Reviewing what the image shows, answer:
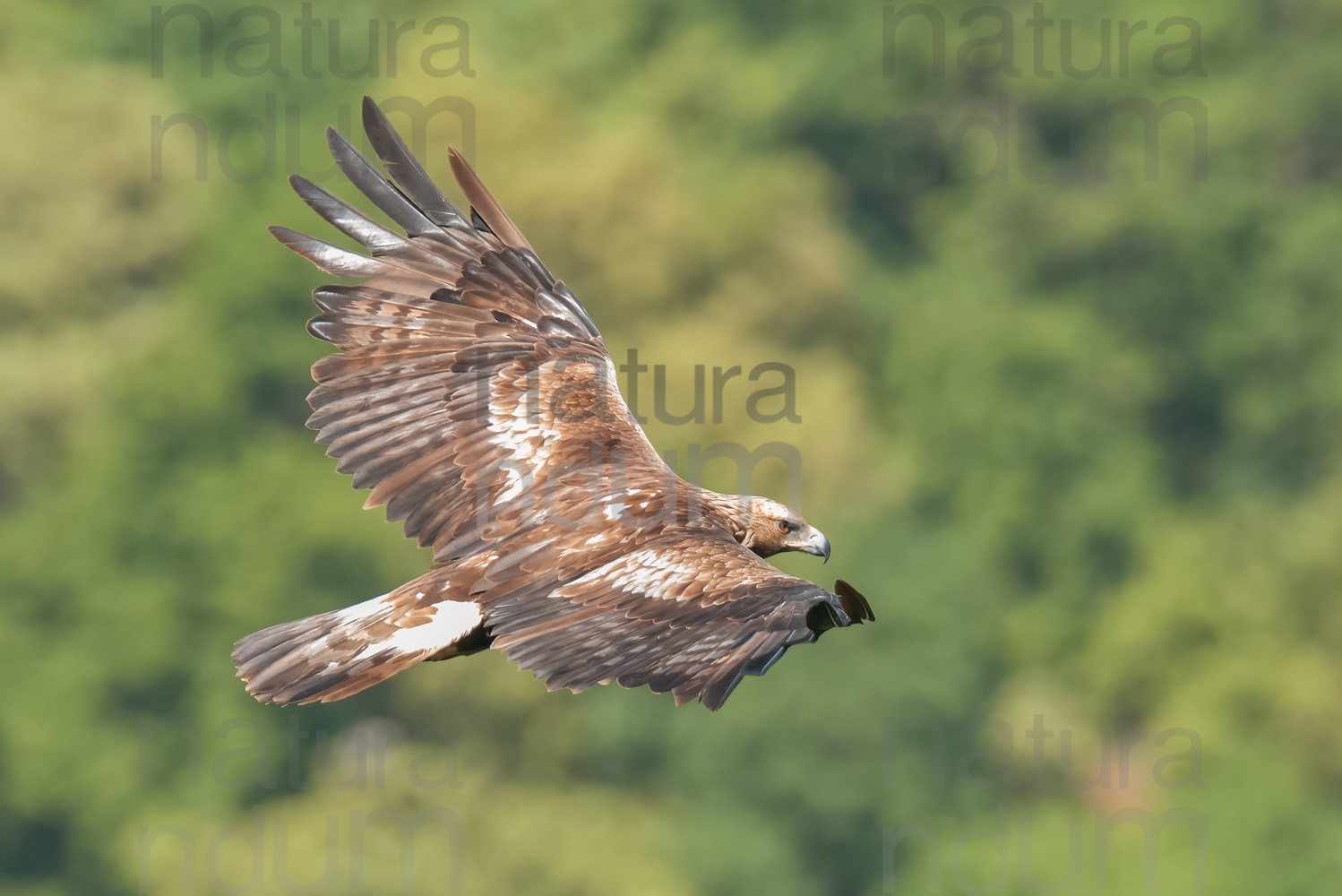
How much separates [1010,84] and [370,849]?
45.3 meters

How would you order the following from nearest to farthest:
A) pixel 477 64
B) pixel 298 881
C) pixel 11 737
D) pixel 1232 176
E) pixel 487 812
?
pixel 298 881
pixel 487 812
pixel 11 737
pixel 477 64
pixel 1232 176

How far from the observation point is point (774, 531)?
12.0m

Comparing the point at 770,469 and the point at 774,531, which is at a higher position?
the point at 774,531

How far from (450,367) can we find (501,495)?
911mm

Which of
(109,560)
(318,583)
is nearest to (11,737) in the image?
(109,560)

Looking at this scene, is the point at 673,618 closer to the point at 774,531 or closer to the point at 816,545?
the point at 774,531

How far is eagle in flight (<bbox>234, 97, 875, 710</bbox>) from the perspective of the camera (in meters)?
9.29

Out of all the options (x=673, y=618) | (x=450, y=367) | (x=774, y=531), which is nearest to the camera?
(x=673, y=618)

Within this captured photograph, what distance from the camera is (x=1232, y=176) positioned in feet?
241

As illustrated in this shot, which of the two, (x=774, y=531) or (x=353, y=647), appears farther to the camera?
(x=774, y=531)

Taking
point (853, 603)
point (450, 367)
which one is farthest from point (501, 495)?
point (853, 603)

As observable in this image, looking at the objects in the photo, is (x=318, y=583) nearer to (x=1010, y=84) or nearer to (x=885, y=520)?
(x=885, y=520)

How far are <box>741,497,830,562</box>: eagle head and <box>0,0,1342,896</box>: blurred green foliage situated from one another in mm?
25399

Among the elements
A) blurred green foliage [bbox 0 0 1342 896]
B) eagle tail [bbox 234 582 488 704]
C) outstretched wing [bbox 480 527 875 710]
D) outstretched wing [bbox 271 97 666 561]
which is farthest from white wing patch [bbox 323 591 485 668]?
blurred green foliage [bbox 0 0 1342 896]
